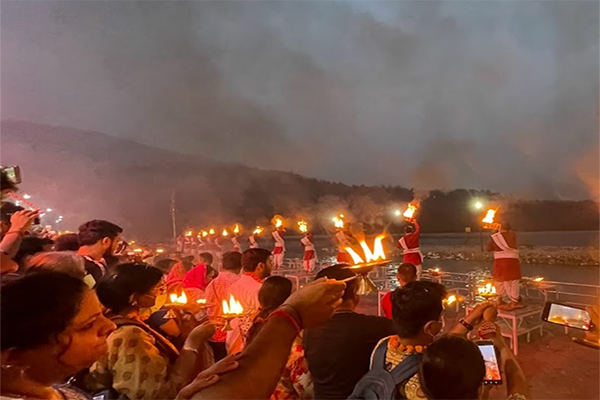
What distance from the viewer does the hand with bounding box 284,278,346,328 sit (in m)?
1.01

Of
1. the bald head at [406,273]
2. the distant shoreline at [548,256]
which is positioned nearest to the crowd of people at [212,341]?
the bald head at [406,273]

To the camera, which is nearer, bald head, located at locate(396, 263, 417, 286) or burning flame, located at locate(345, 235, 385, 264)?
burning flame, located at locate(345, 235, 385, 264)

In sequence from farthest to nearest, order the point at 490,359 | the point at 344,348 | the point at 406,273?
the point at 406,273 → the point at 344,348 → the point at 490,359

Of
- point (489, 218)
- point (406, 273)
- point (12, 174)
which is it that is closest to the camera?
point (12, 174)

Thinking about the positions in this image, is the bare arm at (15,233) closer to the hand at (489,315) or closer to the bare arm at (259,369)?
the bare arm at (259,369)

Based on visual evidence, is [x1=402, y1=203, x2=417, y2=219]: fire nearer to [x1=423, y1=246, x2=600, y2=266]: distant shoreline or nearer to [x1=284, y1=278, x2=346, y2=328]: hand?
[x1=284, y1=278, x2=346, y2=328]: hand

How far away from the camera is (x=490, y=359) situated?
5.85ft

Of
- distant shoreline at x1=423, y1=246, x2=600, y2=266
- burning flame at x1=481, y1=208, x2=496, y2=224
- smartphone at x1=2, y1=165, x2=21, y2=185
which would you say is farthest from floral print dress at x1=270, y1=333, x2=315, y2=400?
distant shoreline at x1=423, y1=246, x2=600, y2=266

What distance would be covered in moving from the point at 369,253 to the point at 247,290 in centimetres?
193

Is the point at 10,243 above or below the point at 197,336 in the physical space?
above

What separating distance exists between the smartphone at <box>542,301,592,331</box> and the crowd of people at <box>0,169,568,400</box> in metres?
0.25

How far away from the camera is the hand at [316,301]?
1008 mm

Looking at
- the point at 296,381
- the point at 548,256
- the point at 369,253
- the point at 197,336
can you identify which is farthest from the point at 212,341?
the point at 548,256

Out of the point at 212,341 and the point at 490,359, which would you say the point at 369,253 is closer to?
the point at 490,359
